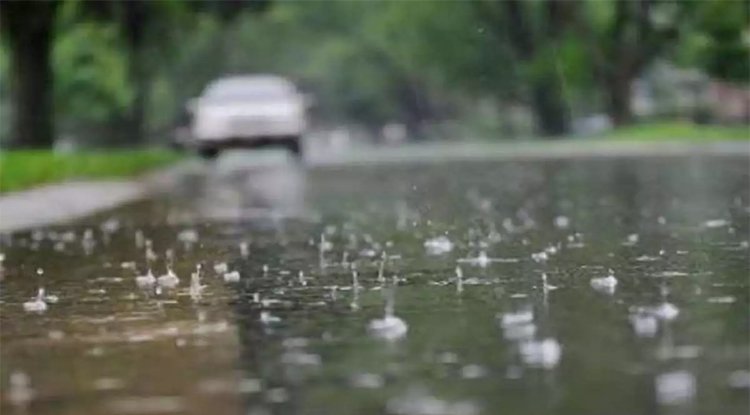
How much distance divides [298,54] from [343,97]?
320 centimetres

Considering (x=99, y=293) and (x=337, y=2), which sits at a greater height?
(x=337, y=2)

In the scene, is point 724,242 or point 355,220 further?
point 355,220

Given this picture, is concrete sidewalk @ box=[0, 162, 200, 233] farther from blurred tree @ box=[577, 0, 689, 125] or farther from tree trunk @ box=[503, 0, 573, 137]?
tree trunk @ box=[503, 0, 573, 137]

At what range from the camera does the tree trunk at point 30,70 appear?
1373 inches

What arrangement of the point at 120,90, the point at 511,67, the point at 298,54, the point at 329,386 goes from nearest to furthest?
1. the point at 329,386
2. the point at 120,90
3. the point at 511,67
4. the point at 298,54

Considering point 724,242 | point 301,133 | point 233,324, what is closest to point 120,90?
point 301,133

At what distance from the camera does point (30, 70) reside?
118 ft

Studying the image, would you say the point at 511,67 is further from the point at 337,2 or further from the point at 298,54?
the point at 298,54

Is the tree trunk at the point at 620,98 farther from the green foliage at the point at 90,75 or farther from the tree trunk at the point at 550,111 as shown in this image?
the green foliage at the point at 90,75

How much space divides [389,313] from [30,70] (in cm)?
2757

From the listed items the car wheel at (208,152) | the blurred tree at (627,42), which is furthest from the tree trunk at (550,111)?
the car wheel at (208,152)

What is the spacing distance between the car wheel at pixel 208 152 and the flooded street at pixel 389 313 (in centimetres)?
2440

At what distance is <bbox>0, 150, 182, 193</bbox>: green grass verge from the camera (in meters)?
25.3

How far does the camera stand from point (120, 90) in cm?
4816
